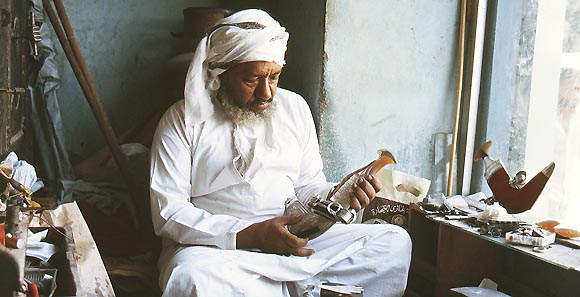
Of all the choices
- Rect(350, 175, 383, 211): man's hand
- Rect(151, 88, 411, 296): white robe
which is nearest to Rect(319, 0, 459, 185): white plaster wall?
Rect(151, 88, 411, 296): white robe

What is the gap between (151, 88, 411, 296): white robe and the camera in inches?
109

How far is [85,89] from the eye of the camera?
3.86 metres

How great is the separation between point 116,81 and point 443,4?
7.84ft

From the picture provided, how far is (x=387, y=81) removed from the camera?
3.76 meters

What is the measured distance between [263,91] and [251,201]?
0.55 metres

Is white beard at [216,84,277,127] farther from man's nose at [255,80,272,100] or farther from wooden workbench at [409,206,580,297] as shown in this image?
wooden workbench at [409,206,580,297]

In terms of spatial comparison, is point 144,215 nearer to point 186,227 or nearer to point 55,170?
point 55,170

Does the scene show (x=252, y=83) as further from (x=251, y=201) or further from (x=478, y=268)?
(x=478, y=268)

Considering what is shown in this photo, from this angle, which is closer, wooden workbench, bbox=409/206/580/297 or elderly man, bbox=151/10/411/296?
elderly man, bbox=151/10/411/296

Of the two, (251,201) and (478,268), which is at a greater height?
(251,201)

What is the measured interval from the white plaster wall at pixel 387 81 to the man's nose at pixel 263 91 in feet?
2.20

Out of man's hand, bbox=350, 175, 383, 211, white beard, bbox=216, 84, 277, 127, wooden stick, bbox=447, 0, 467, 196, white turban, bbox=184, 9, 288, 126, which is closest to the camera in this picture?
man's hand, bbox=350, 175, 383, 211

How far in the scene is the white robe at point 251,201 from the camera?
2.76 metres

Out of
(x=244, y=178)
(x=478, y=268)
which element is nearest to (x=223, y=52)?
(x=244, y=178)
